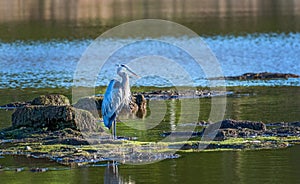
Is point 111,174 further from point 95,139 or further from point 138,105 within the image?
point 138,105

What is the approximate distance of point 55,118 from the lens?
18344 mm

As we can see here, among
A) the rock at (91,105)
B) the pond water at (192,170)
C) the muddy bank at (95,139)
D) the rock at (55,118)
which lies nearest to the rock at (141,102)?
the rock at (91,105)

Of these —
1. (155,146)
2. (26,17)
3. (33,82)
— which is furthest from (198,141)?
(26,17)

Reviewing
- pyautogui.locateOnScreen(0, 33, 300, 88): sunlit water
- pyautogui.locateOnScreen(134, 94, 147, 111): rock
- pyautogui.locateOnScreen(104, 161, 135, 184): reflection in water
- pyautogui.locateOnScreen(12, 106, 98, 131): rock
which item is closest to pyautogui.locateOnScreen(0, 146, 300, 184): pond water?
pyautogui.locateOnScreen(104, 161, 135, 184): reflection in water

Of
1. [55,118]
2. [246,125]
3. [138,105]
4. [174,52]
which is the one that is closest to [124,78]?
[55,118]

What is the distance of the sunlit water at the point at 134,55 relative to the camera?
30891 millimetres

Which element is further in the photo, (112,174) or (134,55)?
(134,55)

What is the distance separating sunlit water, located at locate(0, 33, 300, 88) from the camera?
30891 mm

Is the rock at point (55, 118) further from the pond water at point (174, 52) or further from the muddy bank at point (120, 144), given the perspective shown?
the pond water at point (174, 52)

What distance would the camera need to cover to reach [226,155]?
16.0 m

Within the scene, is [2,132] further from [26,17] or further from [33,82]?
[26,17]

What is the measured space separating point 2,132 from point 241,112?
19.9 ft

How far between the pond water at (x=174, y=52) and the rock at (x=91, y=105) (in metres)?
1.76

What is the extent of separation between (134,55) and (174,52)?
6.97 ft
